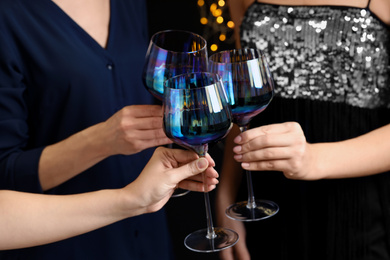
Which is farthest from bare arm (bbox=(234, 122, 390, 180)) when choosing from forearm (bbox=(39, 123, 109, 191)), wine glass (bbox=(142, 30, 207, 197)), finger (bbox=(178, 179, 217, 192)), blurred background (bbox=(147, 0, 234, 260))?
blurred background (bbox=(147, 0, 234, 260))

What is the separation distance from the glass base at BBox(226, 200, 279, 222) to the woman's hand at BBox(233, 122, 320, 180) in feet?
0.54

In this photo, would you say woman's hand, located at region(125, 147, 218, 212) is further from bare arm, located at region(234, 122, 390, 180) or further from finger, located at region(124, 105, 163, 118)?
finger, located at region(124, 105, 163, 118)

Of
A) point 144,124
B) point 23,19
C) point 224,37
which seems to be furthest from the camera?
point 224,37

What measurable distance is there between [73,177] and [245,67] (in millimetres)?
686

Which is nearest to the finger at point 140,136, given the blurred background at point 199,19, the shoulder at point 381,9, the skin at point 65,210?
the skin at point 65,210

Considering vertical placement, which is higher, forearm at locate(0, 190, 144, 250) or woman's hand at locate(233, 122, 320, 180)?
woman's hand at locate(233, 122, 320, 180)

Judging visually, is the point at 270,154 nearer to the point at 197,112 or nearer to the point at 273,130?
the point at 273,130

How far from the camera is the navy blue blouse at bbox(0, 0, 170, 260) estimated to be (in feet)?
4.96

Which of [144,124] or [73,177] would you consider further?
[73,177]

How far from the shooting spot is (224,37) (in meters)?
3.78

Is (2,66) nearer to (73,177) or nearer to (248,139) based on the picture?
(73,177)

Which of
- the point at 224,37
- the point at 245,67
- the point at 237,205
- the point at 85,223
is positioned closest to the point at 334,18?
the point at 245,67

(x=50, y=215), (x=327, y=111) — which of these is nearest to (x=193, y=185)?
(x=50, y=215)

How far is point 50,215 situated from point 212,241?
386mm
